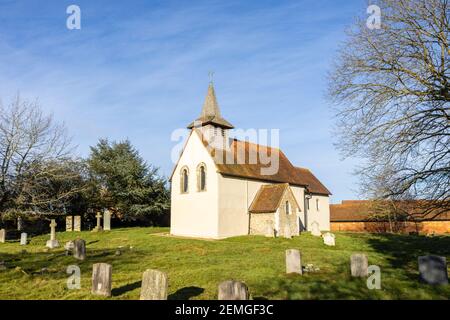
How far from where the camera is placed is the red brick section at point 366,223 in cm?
3984

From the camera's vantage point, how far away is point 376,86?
14.1m

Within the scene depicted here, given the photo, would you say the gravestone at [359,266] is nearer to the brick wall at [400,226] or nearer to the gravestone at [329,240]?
the gravestone at [329,240]

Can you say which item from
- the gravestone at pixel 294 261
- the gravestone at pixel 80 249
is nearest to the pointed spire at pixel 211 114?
the gravestone at pixel 80 249

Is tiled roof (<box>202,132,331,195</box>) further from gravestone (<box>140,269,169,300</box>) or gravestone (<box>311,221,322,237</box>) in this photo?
gravestone (<box>140,269,169,300</box>)

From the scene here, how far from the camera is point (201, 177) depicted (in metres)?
28.4

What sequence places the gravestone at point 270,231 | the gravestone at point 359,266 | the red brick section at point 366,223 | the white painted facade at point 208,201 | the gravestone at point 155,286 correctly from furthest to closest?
the red brick section at point 366,223 → the white painted facade at point 208,201 → the gravestone at point 270,231 → the gravestone at point 359,266 → the gravestone at point 155,286

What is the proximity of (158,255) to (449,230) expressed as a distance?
117ft

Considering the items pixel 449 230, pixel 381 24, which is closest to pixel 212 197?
pixel 381 24

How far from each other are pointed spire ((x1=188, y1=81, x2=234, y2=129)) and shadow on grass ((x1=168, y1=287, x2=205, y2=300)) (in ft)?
68.7

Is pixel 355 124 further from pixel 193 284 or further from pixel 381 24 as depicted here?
pixel 193 284

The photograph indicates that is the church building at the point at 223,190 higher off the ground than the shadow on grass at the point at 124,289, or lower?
higher

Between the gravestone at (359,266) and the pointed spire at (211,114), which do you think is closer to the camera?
the gravestone at (359,266)

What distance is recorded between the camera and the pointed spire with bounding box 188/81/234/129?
100ft

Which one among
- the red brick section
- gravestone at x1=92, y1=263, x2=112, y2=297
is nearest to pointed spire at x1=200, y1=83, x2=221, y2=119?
the red brick section
